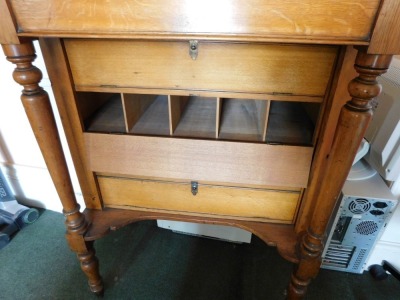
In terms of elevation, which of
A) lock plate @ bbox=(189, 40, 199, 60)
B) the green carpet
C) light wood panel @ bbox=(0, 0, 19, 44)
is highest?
light wood panel @ bbox=(0, 0, 19, 44)

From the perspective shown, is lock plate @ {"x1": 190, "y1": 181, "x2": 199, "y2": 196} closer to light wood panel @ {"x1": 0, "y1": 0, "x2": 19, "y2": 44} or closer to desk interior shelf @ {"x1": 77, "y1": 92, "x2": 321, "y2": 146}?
desk interior shelf @ {"x1": 77, "y1": 92, "x2": 321, "y2": 146}

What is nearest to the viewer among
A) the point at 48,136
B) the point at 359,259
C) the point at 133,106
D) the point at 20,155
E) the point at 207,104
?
the point at 48,136

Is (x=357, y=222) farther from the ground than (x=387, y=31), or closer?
closer

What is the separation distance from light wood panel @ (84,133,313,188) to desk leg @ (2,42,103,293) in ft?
0.33

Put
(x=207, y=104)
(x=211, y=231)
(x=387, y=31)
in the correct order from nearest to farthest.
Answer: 1. (x=387, y=31)
2. (x=207, y=104)
3. (x=211, y=231)

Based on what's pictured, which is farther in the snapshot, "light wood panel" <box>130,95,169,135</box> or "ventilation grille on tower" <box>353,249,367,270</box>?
"ventilation grille on tower" <box>353,249,367,270</box>

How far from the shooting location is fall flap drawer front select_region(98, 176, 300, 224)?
874 mm

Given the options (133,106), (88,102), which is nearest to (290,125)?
(133,106)

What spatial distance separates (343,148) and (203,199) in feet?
1.50

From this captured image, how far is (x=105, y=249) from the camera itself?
130cm

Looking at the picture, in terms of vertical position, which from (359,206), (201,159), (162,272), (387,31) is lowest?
(162,272)

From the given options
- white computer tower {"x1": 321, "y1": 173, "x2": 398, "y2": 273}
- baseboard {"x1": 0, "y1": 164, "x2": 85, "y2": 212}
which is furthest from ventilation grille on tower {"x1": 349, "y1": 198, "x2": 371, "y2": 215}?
baseboard {"x1": 0, "y1": 164, "x2": 85, "y2": 212}

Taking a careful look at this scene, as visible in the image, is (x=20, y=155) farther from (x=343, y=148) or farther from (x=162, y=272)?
(x=343, y=148)

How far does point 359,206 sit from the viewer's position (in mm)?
1031
